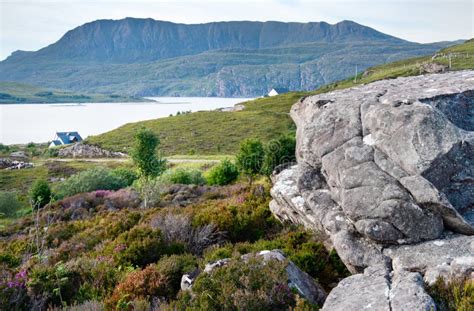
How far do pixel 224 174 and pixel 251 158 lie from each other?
22.8ft

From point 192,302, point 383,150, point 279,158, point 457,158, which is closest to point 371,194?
point 383,150

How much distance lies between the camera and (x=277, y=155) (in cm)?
2820

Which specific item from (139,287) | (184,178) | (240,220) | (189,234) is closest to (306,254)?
(139,287)

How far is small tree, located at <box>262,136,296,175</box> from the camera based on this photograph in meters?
28.0

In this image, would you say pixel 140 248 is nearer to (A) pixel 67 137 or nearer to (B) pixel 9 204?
(B) pixel 9 204

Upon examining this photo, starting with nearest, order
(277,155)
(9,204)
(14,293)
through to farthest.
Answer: (14,293) < (277,155) < (9,204)

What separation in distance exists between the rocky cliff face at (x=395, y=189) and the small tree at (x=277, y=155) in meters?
16.6

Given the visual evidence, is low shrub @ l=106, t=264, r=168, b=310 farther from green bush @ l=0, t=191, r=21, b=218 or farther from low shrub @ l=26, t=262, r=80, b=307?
green bush @ l=0, t=191, r=21, b=218

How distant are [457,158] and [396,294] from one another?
4.08 m

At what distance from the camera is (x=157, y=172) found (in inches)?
1213

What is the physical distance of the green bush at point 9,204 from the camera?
4216 cm

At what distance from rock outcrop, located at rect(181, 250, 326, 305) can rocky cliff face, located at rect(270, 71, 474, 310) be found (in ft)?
2.76

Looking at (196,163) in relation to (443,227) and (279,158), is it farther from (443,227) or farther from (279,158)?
(443,227)

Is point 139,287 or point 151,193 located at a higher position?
point 139,287
